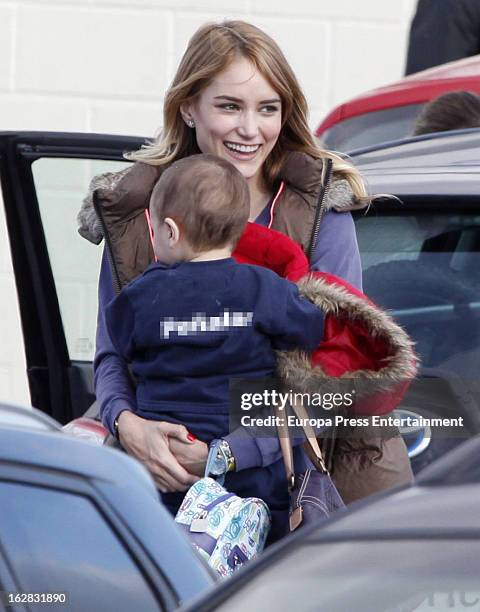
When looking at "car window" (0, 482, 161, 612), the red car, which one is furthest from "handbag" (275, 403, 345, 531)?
the red car

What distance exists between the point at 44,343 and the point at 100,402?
939 mm

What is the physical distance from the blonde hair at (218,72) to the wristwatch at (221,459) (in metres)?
0.66

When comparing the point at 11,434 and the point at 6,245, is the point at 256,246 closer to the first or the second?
the point at 11,434

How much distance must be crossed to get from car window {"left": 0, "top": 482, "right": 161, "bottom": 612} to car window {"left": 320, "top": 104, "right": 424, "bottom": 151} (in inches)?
123

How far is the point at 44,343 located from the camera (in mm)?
4172

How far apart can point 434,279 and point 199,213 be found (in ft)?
2.09

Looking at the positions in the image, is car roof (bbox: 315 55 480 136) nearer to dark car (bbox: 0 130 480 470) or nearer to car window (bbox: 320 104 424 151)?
car window (bbox: 320 104 424 151)

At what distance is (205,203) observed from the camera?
307 cm

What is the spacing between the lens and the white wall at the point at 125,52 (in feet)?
22.9

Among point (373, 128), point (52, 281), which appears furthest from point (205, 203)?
point (373, 128)

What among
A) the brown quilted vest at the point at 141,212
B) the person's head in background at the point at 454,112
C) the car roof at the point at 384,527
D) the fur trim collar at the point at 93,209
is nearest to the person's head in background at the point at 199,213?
the brown quilted vest at the point at 141,212

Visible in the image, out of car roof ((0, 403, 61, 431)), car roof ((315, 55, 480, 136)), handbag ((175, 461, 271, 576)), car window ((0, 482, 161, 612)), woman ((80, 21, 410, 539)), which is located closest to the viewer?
car window ((0, 482, 161, 612))

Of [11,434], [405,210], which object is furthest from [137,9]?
[11,434]

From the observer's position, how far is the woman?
312 centimetres
